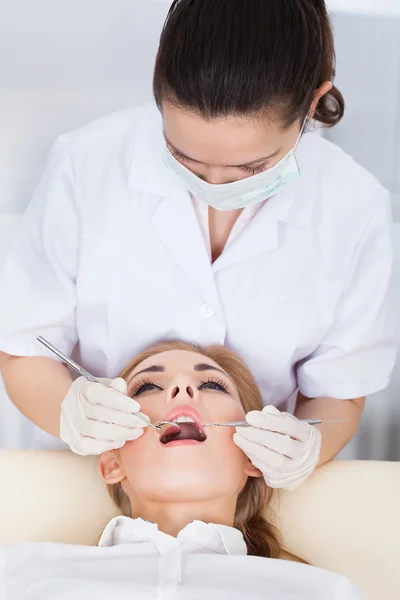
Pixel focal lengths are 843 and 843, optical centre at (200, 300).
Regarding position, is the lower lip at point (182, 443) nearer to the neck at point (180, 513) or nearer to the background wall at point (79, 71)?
the neck at point (180, 513)

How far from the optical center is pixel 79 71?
7.20ft

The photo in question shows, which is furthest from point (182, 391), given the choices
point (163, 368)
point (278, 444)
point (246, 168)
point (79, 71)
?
point (79, 71)

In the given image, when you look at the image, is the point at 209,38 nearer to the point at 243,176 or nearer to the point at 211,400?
the point at 243,176

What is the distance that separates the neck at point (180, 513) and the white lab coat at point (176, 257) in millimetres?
328

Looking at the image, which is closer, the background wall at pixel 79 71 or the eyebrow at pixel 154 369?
the eyebrow at pixel 154 369

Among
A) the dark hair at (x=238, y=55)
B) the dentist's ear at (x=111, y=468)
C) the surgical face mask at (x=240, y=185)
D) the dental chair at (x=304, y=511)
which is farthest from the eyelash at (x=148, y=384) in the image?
the dark hair at (x=238, y=55)

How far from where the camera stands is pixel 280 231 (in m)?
1.68

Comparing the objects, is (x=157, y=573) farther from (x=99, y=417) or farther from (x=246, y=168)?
(x=246, y=168)

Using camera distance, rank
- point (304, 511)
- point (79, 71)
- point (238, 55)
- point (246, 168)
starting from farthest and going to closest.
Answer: point (79, 71)
point (304, 511)
point (246, 168)
point (238, 55)

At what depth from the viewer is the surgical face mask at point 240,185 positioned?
141 centimetres

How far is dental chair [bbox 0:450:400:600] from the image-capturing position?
5.46 ft

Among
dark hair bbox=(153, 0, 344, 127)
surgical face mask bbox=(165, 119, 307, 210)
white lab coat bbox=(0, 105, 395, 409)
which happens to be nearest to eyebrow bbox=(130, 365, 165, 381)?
white lab coat bbox=(0, 105, 395, 409)

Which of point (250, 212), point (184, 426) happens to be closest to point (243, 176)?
point (250, 212)

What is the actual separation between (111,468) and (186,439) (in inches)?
7.0
